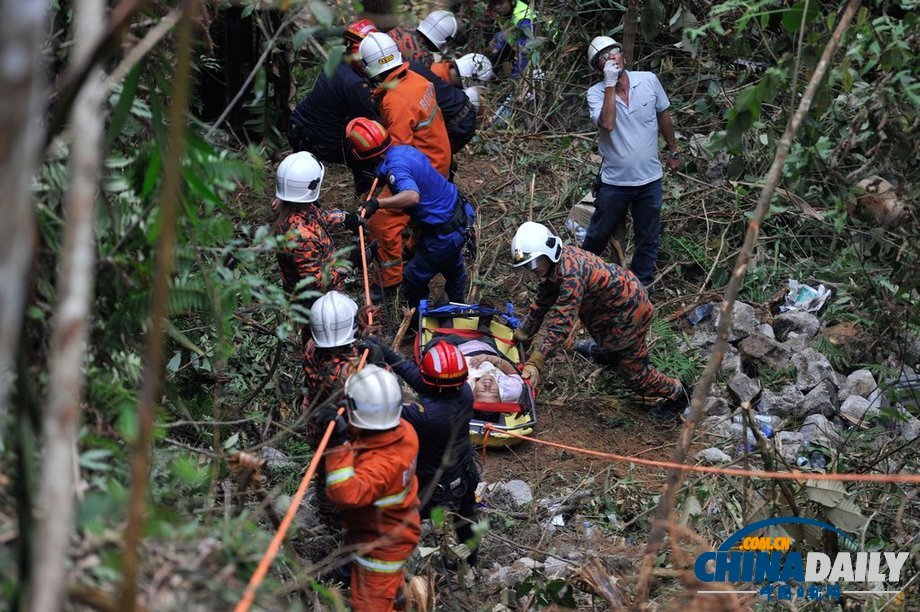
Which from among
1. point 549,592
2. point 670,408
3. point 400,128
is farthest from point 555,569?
point 400,128

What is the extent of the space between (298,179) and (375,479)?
2.41 metres

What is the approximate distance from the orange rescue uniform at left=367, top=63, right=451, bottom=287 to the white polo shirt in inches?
49.4

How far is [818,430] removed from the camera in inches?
251

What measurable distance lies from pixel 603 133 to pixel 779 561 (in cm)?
382

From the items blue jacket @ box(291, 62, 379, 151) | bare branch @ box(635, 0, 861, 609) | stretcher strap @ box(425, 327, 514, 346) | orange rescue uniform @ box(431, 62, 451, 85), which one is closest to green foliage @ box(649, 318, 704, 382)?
stretcher strap @ box(425, 327, 514, 346)

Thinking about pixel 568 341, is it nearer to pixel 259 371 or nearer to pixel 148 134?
pixel 259 371

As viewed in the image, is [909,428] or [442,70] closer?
[909,428]

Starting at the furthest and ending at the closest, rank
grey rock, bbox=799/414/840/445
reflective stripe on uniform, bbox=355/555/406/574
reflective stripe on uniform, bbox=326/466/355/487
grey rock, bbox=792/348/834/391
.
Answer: grey rock, bbox=792/348/834/391 < grey rock, bbox=799/414/840/445 < reflective stripe on uniform, bbox=355/555/406/574 < reflective stripe on uniform, bbox=326/466/355/487

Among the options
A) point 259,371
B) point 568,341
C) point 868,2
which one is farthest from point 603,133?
point 259,371

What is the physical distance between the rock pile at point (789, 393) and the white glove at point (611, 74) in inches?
79.3

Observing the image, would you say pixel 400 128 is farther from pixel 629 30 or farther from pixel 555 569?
pixel 555 569

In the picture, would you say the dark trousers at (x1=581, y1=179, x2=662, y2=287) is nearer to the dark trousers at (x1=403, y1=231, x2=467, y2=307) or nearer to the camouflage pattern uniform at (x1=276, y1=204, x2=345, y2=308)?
the dark trousers at (x1=403, y1=231, x2=467, y2=307)

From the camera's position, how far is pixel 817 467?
6004 mm

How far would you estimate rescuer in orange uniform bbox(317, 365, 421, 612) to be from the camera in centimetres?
420
